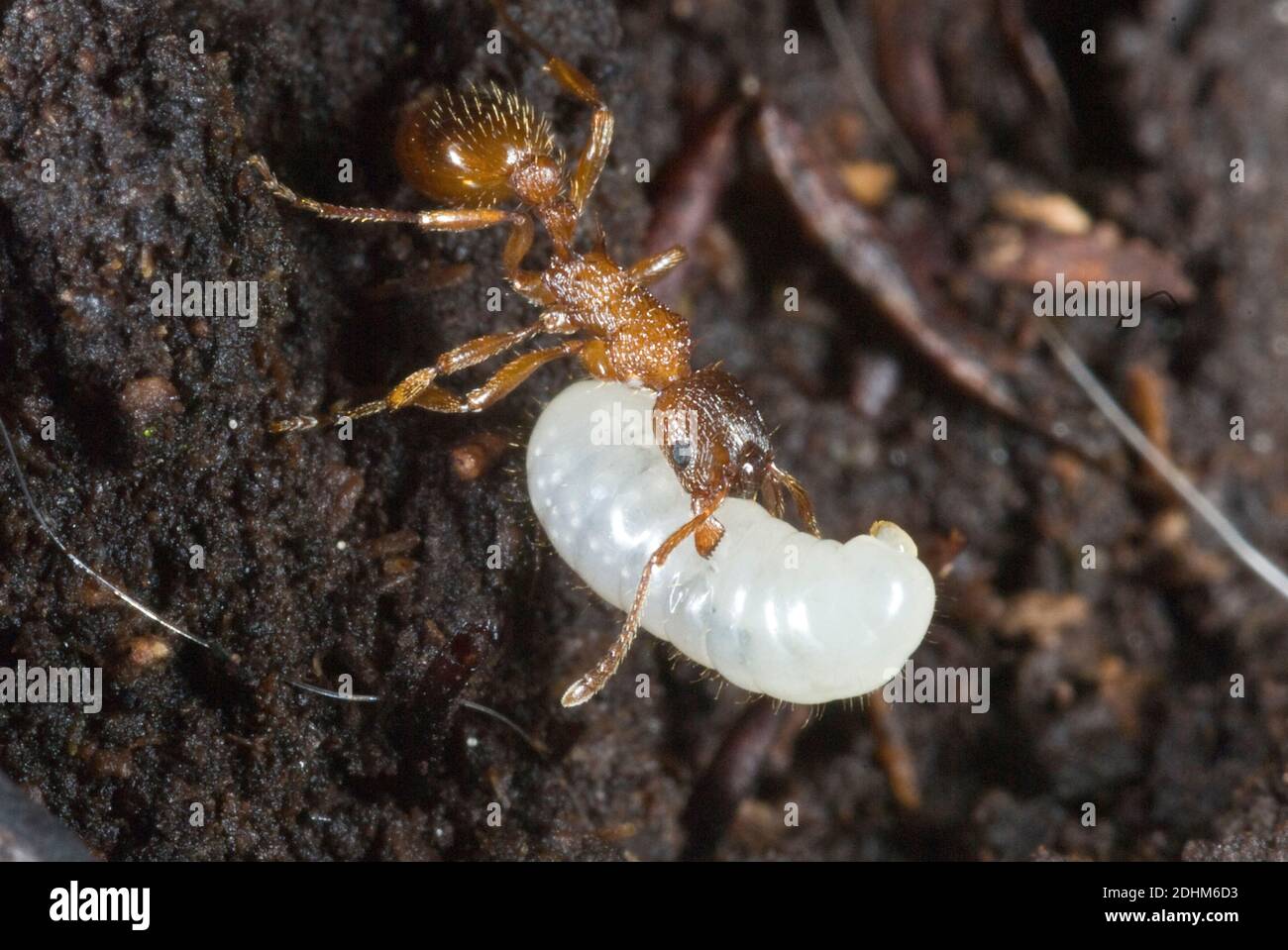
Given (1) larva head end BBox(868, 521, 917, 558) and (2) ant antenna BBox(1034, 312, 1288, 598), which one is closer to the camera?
(1) larva head end BBox(868, 521, 917, 558)

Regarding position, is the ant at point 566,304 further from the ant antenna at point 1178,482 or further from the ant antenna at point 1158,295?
the ant antenna at point 1158,295

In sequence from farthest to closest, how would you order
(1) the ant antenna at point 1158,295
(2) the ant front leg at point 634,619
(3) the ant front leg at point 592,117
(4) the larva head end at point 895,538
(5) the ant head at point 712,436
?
(1) the ant antenna at point 1158,295, (3) the ant front leg at point 592,117, (5) the ant head at point 712,436, (4) the larva head end at point 895,538, (2) the ant front leg at point 634,619

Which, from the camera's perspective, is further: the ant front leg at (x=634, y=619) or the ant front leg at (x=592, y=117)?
the ant front leg at (x=592, y=117)

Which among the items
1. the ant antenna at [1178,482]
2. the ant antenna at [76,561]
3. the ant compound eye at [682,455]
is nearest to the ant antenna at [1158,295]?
the ant antenna at [1178,482]

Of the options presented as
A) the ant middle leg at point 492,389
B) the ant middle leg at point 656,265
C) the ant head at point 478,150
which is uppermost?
the ant head at point 478,150

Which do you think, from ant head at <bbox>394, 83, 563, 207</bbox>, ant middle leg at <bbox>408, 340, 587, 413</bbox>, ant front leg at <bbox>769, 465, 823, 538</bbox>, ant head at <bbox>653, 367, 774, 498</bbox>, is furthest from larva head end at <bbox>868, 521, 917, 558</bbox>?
ant head at <bbox>394, 83, 563, 207</bbox>

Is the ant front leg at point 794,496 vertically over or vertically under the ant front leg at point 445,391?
under

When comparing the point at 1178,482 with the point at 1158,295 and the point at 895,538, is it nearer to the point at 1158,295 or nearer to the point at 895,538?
the point at 1158,295

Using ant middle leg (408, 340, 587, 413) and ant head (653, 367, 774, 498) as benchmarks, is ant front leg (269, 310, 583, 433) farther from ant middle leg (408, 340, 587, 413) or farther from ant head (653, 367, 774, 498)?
ant head (653, 367, 774, 498)
